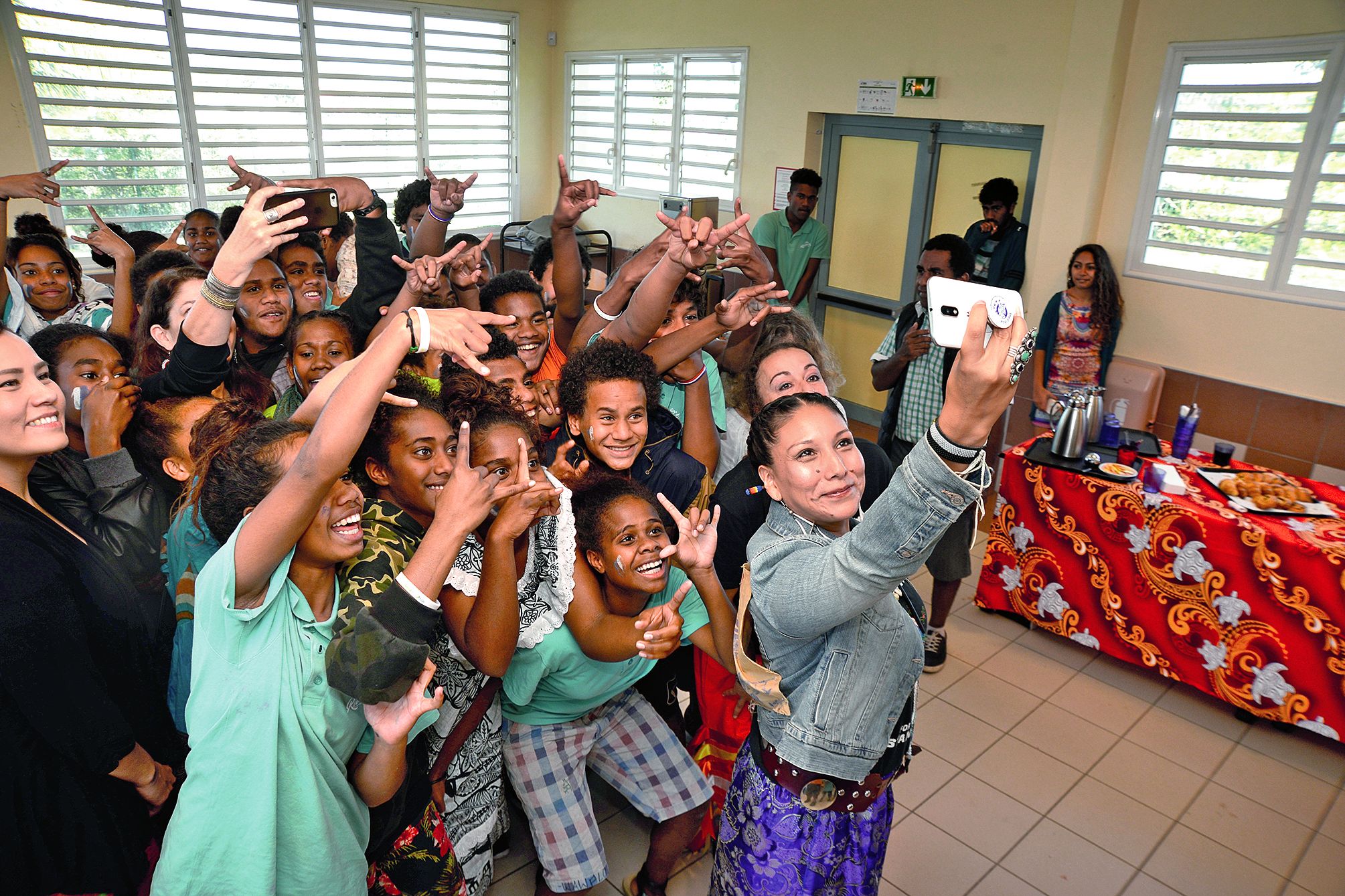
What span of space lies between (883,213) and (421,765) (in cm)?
526

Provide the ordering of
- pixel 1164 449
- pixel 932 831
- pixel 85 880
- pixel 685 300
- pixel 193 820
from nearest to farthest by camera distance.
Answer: pixel 193 820 < pixel 85 880 < pixel 932 831 < pixel 685 300 < pixel 1164 449

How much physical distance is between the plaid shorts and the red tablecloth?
220cm

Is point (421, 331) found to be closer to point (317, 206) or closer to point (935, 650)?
point (317, 206)

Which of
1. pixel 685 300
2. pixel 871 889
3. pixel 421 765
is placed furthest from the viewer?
pixel 685 300

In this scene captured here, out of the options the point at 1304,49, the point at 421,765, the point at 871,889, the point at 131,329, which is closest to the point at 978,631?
the point at 871,889

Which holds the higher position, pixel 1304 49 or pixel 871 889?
pixel 1304 49

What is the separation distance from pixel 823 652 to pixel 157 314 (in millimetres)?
2542

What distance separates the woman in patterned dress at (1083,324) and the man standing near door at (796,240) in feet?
5.80

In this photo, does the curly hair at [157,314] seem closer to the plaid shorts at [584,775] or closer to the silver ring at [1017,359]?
the plaid shorts at [584,775]

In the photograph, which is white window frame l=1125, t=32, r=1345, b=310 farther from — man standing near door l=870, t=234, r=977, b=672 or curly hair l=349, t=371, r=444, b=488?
curly hair l=349, t=371, r=444, b=488

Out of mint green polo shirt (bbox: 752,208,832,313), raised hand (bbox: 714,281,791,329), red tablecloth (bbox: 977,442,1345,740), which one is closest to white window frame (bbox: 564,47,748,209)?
mint green polo shirt (bbox: 752,208,832,313)

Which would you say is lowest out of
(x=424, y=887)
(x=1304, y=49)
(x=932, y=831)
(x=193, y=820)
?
(x=932, y=831)

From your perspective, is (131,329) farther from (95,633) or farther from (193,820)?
(193,820)

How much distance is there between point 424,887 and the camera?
1940mm
